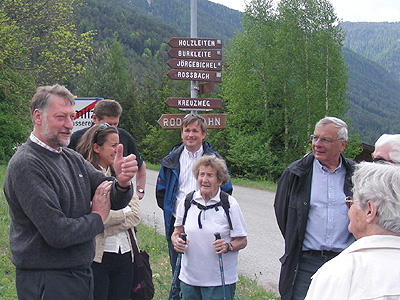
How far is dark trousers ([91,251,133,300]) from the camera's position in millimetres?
3340

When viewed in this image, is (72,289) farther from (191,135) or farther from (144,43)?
(144,43)

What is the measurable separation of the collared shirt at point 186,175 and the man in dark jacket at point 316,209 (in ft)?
3.49

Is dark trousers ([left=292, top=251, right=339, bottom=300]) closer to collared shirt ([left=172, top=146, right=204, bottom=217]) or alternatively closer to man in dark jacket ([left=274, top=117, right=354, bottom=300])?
man in dark jacket ([left=274, top=117, right=354, bottom=300])

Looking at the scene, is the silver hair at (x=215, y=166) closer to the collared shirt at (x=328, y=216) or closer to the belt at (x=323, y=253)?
the collared shirt at (x=328, y=216)

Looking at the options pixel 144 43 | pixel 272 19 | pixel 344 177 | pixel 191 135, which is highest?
pixel 144 43

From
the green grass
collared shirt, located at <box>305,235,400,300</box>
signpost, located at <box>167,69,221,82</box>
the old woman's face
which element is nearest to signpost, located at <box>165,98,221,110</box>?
signpost, located at <box>167,69,221,82</box>

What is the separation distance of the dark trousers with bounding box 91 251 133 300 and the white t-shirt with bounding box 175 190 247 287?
0.48 metres

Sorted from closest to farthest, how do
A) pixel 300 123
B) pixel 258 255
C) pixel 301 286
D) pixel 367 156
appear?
pixel 301 286 → pixel 258 255 → pixel 300 123 → pixel 367 156

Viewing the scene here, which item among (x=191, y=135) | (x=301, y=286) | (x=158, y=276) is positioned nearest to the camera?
(x=301, y=286)

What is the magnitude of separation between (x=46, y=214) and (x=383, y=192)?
1614mm

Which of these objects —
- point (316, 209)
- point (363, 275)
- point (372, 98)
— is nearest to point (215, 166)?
point (316, 209)

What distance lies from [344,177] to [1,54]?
469 inches

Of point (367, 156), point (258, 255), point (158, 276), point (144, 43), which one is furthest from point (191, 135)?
point (144, 43)

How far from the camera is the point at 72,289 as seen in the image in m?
2.43
